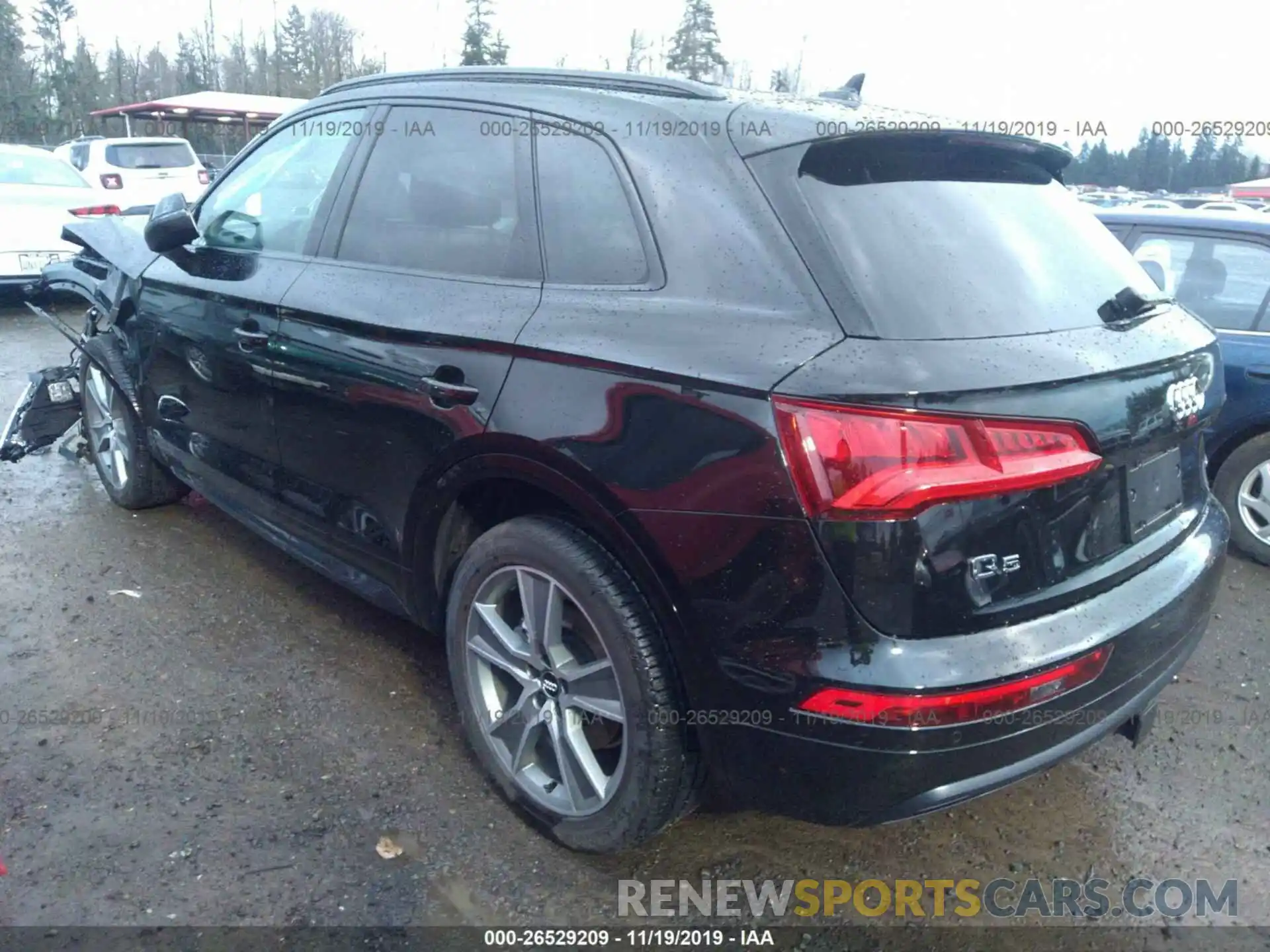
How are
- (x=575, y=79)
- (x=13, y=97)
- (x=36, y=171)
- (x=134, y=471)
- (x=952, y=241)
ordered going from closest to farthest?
(x=952, y=241), (x=575, y=79), (x=134, y=471), (x=36, y=171), (x=13, y=97)

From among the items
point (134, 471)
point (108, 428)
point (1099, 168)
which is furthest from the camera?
point (1099, 168)

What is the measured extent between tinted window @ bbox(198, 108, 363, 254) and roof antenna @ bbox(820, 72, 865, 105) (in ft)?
4.86

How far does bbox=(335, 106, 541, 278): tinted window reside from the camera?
8.55 feet

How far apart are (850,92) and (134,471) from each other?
3429 mm

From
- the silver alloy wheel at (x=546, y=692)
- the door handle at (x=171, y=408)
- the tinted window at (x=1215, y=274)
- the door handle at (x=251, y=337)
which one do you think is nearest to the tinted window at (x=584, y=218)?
the silver alloy wheel at (x=546, y=692)

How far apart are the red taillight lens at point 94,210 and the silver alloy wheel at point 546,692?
8950mm

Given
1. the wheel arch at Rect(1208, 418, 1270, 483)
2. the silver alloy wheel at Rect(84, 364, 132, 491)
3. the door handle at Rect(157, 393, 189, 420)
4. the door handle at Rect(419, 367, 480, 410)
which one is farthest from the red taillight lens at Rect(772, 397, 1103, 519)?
the silver alloy wheel at Rect(84, 364, 132, 491)

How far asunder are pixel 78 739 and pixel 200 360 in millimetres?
1356

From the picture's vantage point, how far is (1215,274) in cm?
455

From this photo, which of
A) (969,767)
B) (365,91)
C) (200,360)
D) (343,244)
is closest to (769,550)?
(969,767)

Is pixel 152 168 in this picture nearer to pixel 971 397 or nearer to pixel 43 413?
pixel 43 413

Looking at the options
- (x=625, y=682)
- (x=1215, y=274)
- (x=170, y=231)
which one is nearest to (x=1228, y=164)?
(x=1215, y=274)

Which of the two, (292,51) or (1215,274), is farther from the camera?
(292,51)

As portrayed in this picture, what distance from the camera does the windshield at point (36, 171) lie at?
9945 millimetres
